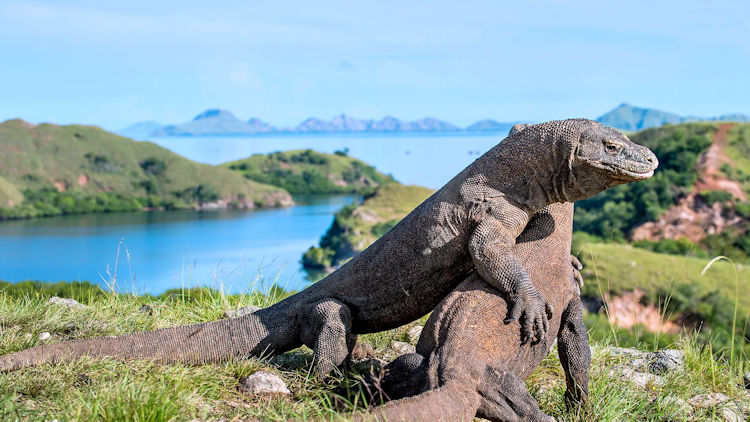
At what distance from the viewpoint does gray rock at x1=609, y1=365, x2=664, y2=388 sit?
22.4ft

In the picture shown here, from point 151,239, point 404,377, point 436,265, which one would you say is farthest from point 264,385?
point 151,239

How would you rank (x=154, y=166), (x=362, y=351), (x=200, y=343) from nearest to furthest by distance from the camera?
1. (x=200, y=343)
2. (x=362, y=351)
3. (x=154, y=166)

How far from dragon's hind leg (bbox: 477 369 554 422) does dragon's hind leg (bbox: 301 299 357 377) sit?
1.78 metres

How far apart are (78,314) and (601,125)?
5828 mm

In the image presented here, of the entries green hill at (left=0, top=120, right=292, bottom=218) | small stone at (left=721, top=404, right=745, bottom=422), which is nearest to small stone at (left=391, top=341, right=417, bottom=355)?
small stone at (left=721, top=404, right=745, bottom=422)

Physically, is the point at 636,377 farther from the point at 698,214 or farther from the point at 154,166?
the point at 154,166

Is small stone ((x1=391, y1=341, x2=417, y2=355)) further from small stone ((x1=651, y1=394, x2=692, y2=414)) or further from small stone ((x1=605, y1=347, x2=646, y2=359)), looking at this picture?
small stone ((x1=651, y1=394, x2=692, y2=414))

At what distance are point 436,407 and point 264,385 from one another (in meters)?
1.94

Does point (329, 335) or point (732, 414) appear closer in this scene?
point (732, 414)

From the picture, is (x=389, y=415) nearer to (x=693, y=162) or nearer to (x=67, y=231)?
(x=693, y=162)

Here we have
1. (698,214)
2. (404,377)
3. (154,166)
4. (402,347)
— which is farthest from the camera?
(154,166)

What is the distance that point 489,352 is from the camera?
515 cm

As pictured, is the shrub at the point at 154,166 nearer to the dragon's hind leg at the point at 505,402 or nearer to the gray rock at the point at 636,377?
the gray rock at the point at 636,377

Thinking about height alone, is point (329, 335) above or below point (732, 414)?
above
